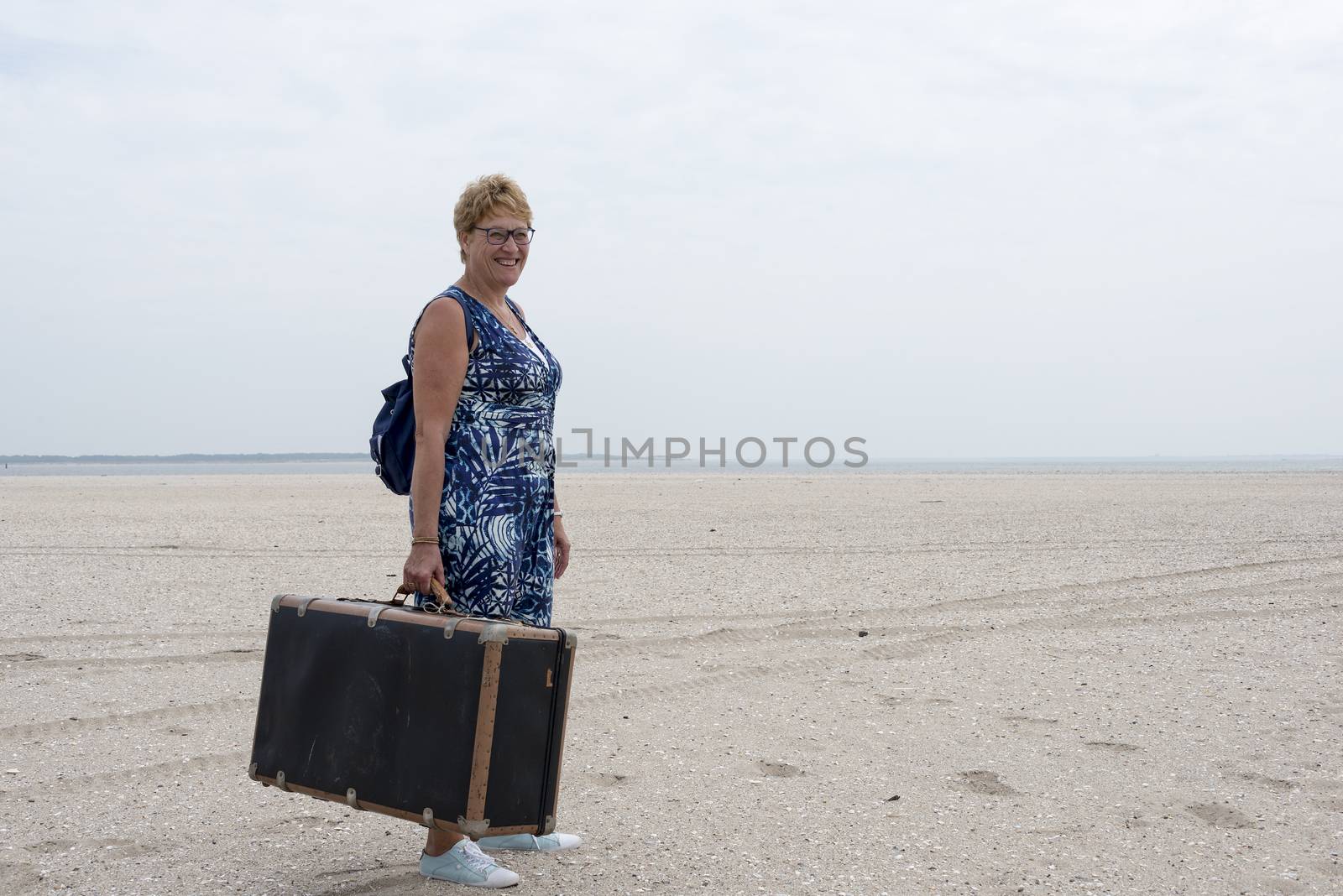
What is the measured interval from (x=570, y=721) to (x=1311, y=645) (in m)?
4.15

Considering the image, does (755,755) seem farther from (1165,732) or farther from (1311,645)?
(1311,645)

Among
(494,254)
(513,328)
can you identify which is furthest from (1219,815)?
(494,254)

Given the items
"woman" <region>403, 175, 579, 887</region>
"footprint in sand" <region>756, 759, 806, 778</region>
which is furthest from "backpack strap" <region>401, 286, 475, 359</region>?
"footprint in sand" <region>756, 759, 806, 778</region>

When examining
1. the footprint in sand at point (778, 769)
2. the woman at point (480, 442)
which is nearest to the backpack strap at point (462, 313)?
the woman at point (480, 442)

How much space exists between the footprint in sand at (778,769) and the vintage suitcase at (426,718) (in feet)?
4.50

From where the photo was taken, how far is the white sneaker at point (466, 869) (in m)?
3.09

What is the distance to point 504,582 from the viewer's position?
3.14m

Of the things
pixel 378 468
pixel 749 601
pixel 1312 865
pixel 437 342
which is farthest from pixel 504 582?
pixel 749 601

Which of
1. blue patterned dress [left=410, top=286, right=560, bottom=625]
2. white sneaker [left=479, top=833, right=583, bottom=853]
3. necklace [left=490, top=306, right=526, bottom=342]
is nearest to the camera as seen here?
blue patterned dress [left=410, top=286, right=560, bottom=625]

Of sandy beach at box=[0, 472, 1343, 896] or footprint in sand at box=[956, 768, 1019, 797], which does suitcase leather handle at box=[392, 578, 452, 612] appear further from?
footprint in sand at box=[956, 768, 1019, 797]

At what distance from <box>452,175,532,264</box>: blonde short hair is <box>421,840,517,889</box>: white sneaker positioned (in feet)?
5.78

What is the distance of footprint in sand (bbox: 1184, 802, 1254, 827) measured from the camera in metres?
3.47

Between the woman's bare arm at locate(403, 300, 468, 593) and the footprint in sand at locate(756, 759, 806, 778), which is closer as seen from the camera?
the woman's bare arm at locate(403, 300, 468, 593)

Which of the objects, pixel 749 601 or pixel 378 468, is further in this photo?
pixel 749 601
